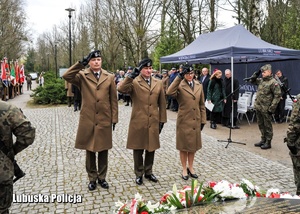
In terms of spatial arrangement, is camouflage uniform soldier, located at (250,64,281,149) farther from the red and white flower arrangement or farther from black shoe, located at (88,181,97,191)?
the red and white flower arrangement

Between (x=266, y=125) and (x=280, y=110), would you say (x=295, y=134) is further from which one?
(x=280, y=110)

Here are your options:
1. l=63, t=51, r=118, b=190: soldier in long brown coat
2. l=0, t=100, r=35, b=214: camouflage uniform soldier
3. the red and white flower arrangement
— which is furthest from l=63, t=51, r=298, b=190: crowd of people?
the red and white flower arrangement

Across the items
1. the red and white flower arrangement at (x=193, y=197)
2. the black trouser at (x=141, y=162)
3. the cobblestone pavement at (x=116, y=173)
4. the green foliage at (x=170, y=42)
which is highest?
the green foliage at (x=170, y=42)

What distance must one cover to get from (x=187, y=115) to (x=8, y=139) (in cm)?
294

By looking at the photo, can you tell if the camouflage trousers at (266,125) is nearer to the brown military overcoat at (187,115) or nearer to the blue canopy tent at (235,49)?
the blue canopy tent at (235,49)

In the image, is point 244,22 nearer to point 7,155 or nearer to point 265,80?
point 265,80

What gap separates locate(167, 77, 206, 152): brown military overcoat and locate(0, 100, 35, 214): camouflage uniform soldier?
2697mm

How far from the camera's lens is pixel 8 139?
2.69 m

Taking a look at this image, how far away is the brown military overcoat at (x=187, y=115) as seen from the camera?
496 centimetres

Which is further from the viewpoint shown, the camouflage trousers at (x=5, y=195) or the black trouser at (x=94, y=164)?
the black trouser at (x=94, y=164)

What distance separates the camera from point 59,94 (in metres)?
17.5

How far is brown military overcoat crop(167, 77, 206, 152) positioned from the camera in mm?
4961

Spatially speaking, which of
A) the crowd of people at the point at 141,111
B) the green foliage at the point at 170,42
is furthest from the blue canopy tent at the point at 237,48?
the green foliage at the point at 170,42

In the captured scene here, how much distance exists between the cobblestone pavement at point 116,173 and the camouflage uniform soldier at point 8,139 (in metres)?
1.34
